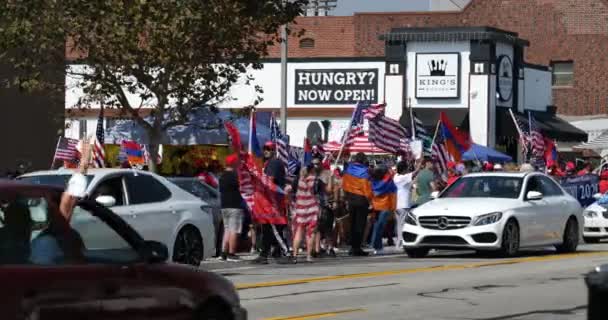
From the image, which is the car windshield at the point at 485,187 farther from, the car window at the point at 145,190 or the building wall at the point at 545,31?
the building wall at the point at 545,31

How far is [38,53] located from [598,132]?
34.9 metres

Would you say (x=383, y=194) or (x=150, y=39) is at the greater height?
(x=150, y=39)

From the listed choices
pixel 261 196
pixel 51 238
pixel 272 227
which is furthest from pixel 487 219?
pixel 51 238

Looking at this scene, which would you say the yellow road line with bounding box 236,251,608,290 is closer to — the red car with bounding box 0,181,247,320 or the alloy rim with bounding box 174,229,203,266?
the alloy rim with bounding box 174,229,203,266

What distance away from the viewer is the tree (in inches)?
1182

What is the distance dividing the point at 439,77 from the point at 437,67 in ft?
1.19

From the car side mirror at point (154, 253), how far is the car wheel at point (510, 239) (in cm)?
1490

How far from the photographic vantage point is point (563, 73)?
7231 centimetres

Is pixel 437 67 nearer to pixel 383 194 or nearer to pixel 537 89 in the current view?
pixel 537 89

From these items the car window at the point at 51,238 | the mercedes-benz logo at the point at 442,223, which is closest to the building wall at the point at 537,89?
the mercedes-benz logo at the point at 442,223

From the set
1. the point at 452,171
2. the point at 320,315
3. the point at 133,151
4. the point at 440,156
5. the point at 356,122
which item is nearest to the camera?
the point at 320,315

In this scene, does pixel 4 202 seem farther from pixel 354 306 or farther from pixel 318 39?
pixel 318 39

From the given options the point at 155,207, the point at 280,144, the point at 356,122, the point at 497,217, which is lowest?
the point at 497,217

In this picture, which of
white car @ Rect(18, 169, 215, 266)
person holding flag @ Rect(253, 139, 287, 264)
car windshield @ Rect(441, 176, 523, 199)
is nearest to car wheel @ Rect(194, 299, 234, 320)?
white car @ Rect(18, 169, 215, 266)
